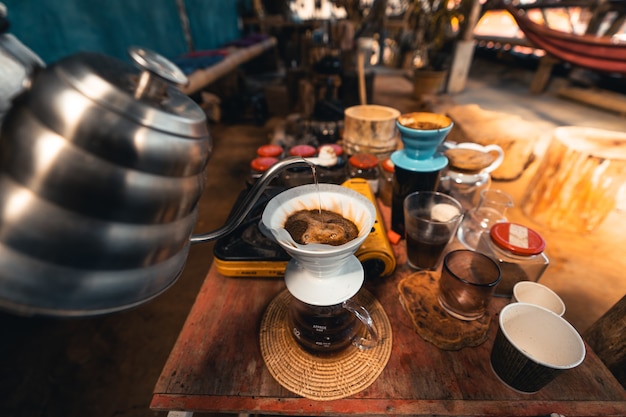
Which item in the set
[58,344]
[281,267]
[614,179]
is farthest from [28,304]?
[614,179]

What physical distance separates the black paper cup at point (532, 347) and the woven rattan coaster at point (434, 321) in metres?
0.09

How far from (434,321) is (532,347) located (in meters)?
0.31

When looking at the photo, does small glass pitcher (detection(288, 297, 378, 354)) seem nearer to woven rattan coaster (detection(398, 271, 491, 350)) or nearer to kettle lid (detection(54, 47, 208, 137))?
woven rattan coaster (detection(398, 271, 491, 350))

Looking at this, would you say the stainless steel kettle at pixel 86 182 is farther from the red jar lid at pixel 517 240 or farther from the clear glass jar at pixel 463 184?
the clear glass jar at pixel 463 184

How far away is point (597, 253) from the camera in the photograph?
8.76 feet

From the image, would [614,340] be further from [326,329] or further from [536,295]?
[326,329]

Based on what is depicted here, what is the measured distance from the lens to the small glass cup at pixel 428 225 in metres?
1.24

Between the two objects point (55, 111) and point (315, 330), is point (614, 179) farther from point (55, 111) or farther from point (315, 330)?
point (55, 111)

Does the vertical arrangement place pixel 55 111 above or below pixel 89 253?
above

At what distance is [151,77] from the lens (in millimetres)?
522

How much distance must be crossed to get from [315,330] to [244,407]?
0.31 m

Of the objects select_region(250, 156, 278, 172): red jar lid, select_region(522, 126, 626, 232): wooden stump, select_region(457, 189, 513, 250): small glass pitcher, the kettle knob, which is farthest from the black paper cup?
select_region(522, 126, 626, 232): wooden stump

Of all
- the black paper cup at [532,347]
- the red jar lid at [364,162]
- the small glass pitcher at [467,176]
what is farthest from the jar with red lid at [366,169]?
the black paper cup at [532,347]

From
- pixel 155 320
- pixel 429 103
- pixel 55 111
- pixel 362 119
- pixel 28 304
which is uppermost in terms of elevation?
pixel 55 111
